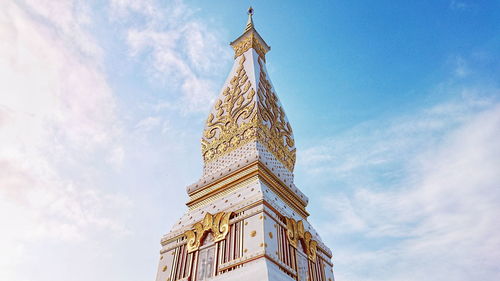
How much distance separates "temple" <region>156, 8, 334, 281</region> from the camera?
640 cm

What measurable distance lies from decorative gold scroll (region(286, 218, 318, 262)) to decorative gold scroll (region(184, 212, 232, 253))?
3.99 feet

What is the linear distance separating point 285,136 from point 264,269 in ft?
16.9

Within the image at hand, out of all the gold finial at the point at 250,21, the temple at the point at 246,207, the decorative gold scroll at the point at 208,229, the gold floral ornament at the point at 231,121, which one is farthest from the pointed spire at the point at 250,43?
the decorative gold scroll at the point at 208,229

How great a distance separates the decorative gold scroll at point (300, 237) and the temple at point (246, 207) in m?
0.02

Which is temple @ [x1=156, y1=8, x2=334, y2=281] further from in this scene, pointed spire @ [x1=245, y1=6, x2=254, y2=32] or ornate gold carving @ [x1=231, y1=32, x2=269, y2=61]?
pointed spire @ [x1=245, y1=6, x2=254, y2=32]

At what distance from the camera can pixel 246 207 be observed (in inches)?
276

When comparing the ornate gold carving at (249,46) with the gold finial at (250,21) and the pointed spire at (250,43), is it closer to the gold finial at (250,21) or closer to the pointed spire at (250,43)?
the pointed spire at (250,43)

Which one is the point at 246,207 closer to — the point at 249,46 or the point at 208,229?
the point at 208,229

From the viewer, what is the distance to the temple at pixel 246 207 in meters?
6.40

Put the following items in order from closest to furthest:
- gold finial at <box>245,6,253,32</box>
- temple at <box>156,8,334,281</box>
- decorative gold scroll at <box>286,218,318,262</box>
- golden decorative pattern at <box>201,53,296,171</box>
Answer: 1. temple at <box>156,8,334,281</box>
2. decorative gold scroll at <box>286,218,318,262</box>
3. golden decorative pattern at <box>201,53,296,171</box>
4. gold finial at <box>245,6,253,32</box>

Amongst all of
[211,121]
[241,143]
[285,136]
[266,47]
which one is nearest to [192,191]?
[241,143]

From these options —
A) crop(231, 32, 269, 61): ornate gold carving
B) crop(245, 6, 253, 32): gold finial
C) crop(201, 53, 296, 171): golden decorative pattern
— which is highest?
crop(245, 6, 253, 32): gold finial

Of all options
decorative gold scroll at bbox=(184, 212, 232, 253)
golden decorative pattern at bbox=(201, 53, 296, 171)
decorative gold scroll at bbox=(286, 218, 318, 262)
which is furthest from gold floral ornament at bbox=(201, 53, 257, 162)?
decorative gold scroll at bbox=(286, 218, 318, 262)

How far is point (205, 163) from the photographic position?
9547mm
